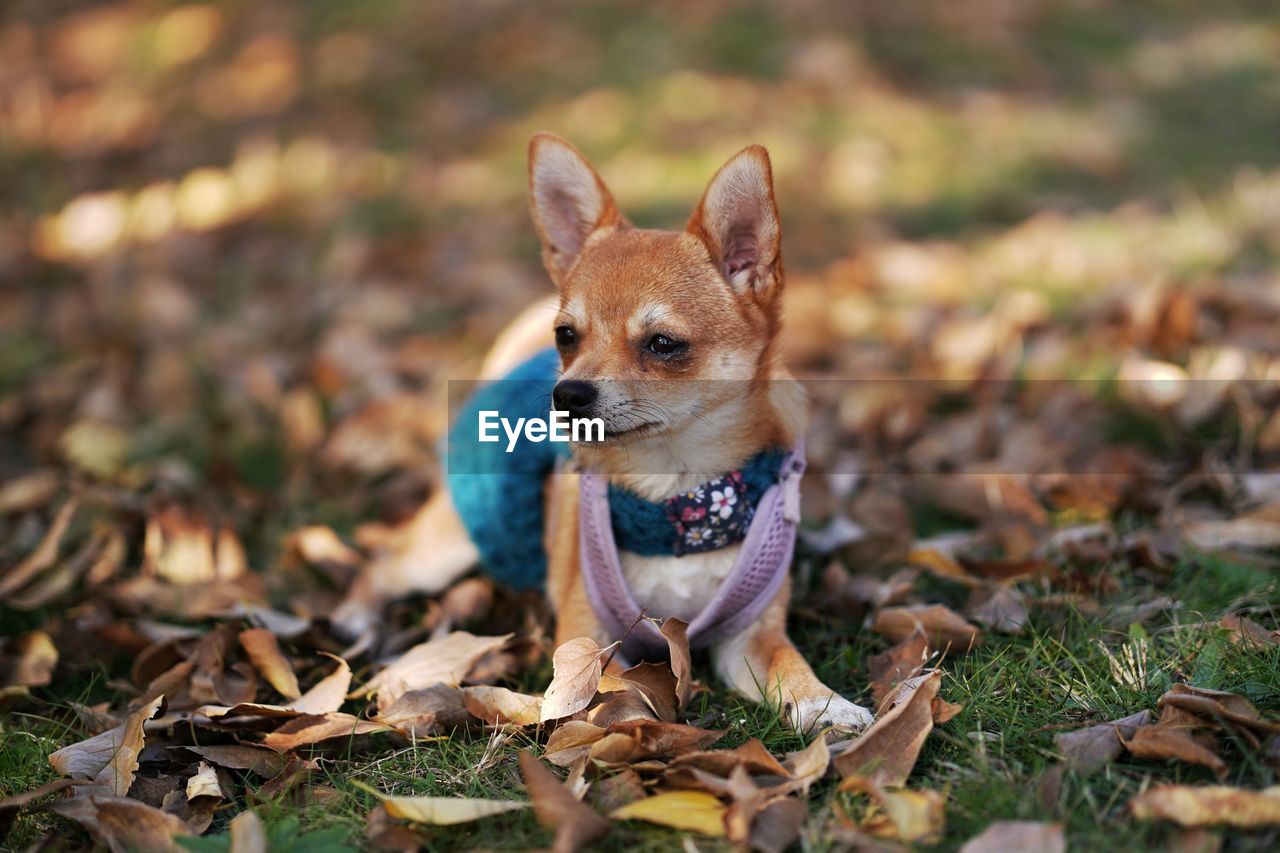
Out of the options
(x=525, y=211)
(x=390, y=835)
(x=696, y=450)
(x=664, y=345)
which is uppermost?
(x=525, y=211)

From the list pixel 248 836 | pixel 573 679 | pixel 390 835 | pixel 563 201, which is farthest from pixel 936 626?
pixel 248 836

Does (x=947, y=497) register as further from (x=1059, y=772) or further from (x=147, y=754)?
(x=147, y=754)

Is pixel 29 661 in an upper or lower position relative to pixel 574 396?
lower

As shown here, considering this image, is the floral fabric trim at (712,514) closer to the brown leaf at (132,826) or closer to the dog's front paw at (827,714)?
the dog's front paw at (827,714)

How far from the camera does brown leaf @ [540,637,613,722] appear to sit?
2.28 m

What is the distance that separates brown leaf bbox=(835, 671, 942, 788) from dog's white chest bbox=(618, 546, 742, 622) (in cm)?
56

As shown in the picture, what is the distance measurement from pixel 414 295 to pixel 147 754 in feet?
10.5

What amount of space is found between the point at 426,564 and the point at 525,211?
3189 mm

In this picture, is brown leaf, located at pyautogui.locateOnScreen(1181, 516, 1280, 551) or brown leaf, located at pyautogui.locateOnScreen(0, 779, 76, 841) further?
brown leaf, located at pyautogui.locateOnScreen(1181, 516, 1280, 551)

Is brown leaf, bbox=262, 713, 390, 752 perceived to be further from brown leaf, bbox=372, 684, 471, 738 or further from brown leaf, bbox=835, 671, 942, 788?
brown leaf, bbox=835, 671, 942, 788

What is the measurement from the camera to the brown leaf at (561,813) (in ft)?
6.20

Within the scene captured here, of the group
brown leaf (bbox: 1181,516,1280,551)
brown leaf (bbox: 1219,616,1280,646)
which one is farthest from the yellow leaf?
brown leaf (bbox: 1181,516,1280,551)

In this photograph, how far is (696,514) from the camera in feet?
8.24

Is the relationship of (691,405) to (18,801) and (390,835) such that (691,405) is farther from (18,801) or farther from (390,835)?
(18,801)
